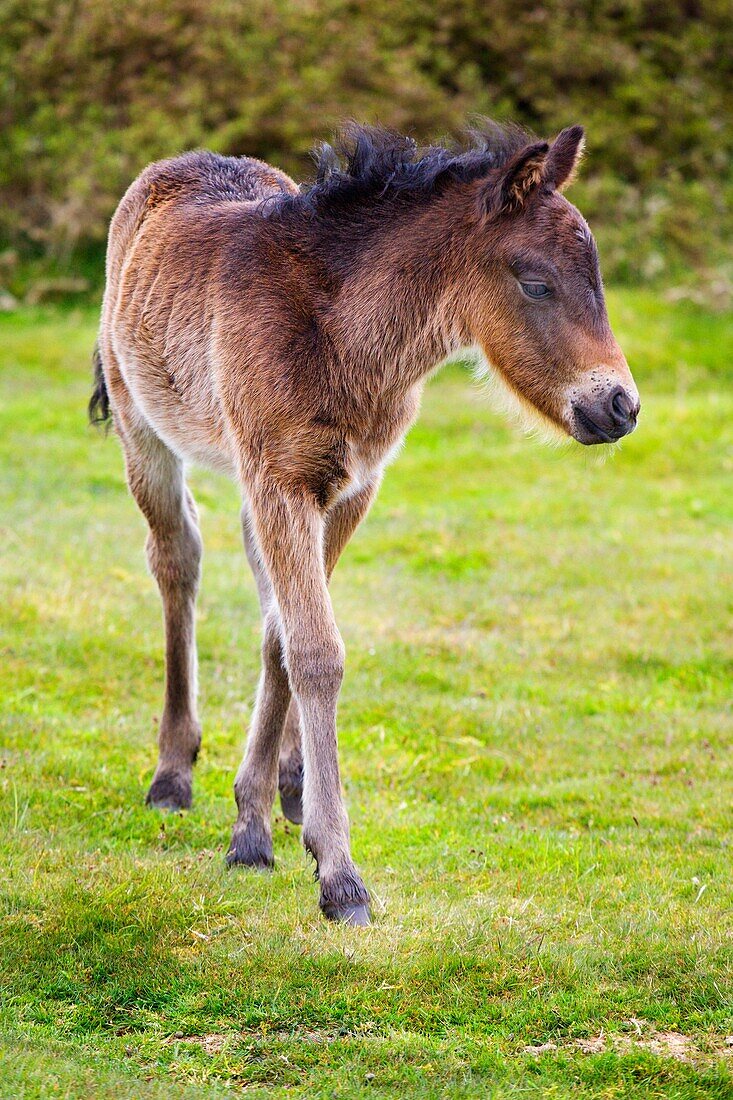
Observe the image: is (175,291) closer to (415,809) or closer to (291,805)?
(291,805)

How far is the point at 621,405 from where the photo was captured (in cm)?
448

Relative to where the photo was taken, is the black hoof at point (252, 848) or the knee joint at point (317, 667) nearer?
the knee joint at point (317, 667)

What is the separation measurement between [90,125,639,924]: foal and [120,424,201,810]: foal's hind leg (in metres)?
0.48

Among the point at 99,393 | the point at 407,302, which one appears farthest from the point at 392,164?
the point at 99,393

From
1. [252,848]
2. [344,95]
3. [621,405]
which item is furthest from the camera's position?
[344,95]

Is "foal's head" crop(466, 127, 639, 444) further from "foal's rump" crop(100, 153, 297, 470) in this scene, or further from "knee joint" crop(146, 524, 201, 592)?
Result: "knee joint" crop(146, 524, 201, 592)

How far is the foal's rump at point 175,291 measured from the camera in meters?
5.31

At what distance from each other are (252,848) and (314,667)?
97cm

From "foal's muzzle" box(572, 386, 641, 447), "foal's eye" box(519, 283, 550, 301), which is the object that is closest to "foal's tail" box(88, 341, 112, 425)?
"foal's eye" box(519, 283, 550, 301)

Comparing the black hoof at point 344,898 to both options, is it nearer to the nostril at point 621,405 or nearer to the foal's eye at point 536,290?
the nostril at point 621,405

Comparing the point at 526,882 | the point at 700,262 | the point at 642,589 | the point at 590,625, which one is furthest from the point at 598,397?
the point at 700,262

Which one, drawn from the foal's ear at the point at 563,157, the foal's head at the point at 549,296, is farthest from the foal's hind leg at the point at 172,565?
the foal's ear at the point at 563,157

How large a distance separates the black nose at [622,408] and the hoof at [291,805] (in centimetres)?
233

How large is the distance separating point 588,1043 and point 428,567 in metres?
6.13
